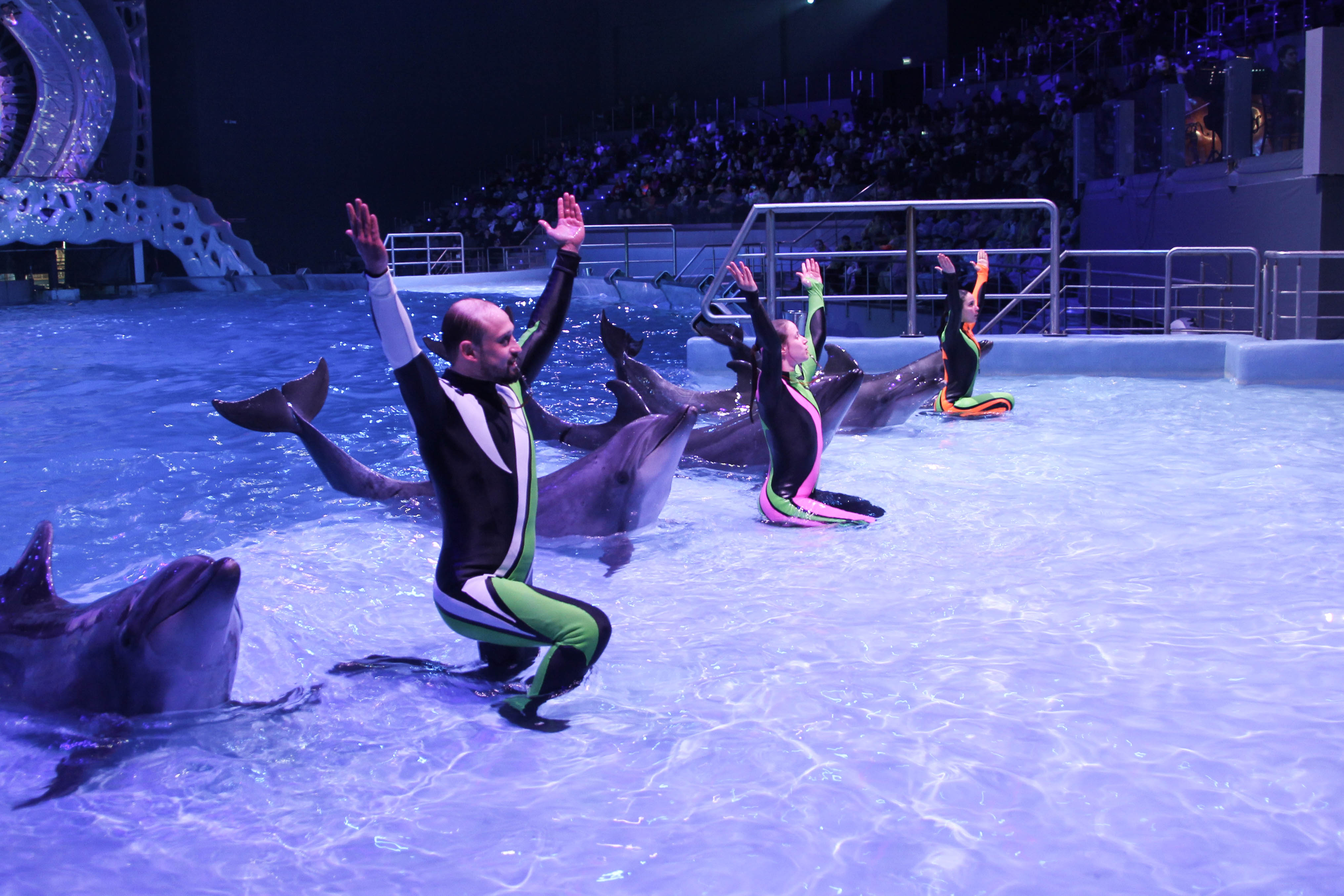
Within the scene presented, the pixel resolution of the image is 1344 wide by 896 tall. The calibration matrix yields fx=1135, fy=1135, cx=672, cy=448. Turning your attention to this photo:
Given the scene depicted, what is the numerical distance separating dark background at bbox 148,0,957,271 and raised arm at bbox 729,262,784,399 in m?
20.8

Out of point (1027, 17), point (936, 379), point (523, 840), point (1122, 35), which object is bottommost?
point (523, 840)

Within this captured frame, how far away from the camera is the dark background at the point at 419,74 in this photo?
925 inches

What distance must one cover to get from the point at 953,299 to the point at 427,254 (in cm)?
1717

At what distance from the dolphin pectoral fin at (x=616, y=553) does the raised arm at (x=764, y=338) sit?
81cm

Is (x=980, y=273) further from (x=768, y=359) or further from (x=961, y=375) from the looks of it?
(x=768, y=359)

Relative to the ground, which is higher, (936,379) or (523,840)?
(936,379)

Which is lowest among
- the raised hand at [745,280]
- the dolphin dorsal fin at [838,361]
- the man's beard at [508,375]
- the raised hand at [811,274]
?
the dolphin dorsal fin at [838,361]

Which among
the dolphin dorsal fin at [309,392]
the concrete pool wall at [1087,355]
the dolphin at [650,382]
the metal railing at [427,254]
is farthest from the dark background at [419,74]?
the dolphin dorsal fin at [309,392]

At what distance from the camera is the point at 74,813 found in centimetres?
232

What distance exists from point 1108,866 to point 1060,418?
5388 millimetres

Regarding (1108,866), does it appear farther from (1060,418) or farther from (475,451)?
(1060,418)

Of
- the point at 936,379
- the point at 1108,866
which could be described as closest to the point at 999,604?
the point at 1108,866

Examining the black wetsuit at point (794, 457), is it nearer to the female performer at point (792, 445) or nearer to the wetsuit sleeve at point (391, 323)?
the female performer at point (792, 445)

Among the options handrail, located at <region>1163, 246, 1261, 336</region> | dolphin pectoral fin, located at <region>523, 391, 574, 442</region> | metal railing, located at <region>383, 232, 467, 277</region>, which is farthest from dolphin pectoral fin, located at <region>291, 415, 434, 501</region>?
metal railing, located at <region>383, 232, 467, 277</region>
